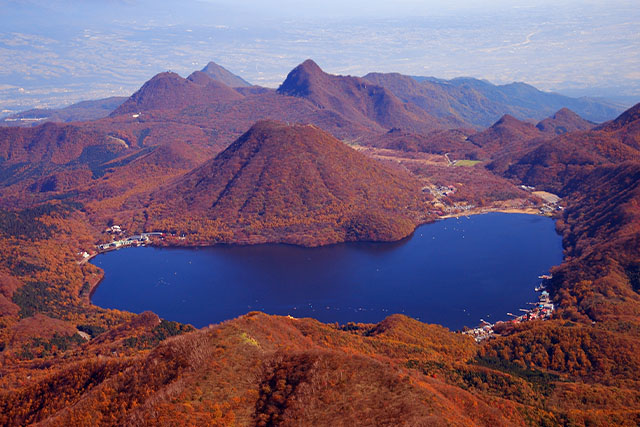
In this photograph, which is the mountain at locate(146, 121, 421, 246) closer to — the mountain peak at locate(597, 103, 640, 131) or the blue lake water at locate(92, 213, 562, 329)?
the blue lake water at locate(92, 213, 562, 329)

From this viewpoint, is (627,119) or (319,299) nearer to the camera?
(319,299)

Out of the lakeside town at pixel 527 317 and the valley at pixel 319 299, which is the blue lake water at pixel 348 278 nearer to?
the valley at pixel 319 299

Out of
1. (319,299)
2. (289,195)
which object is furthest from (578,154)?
(319,299)

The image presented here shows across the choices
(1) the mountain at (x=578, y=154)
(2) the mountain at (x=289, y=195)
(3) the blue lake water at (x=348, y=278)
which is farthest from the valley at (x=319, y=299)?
(3) the blue lake water at (x=348, y=278)

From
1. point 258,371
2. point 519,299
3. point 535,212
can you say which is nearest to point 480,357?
point 519,299

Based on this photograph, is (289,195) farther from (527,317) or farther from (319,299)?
(527,317)

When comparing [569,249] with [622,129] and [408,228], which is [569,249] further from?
[622,129]

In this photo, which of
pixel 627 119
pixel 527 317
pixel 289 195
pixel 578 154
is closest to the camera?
pixel 527 317
